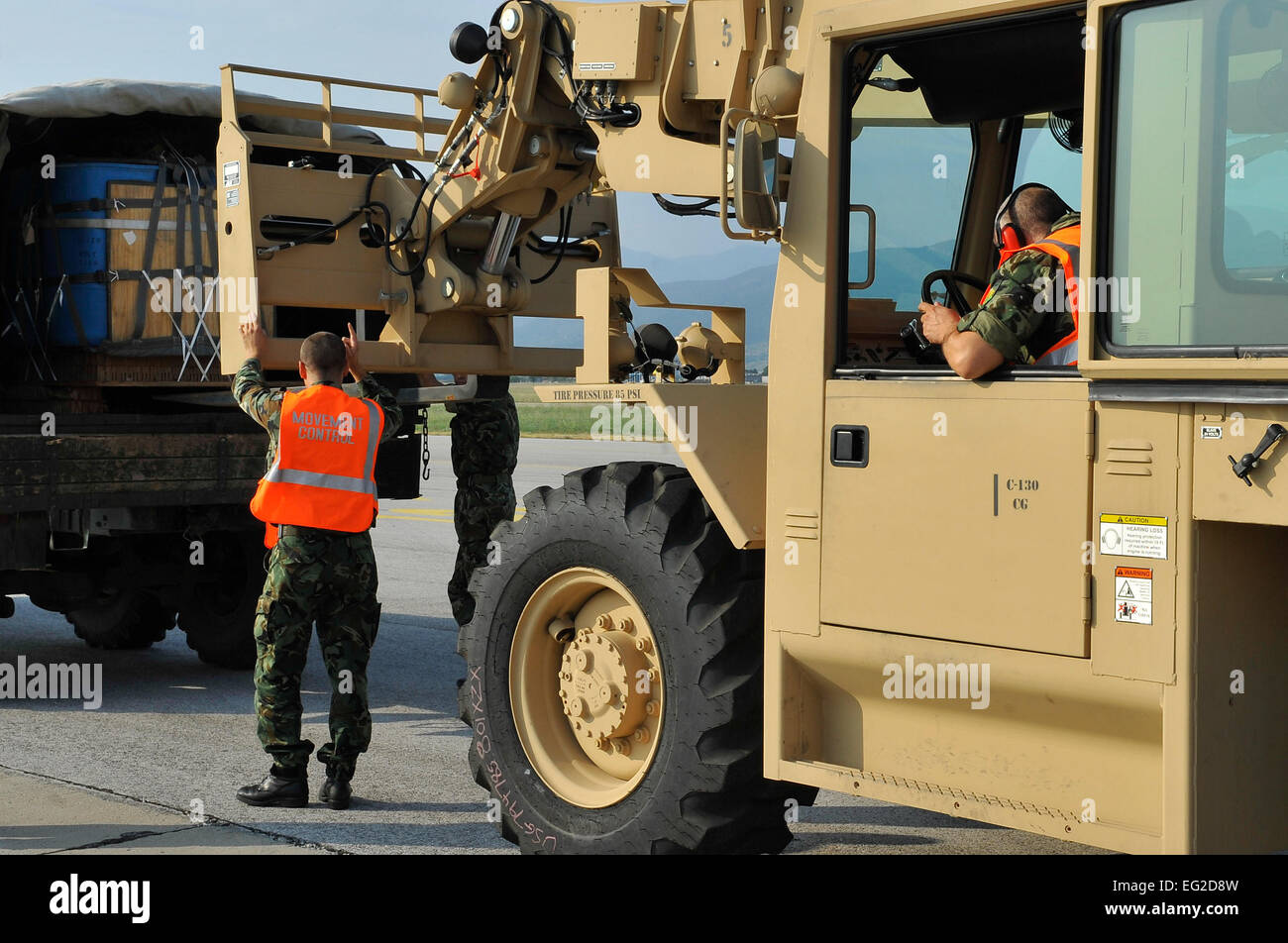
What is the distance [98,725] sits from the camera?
7379 millimetres

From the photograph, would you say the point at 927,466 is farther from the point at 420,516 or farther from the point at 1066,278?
the point at 420,516

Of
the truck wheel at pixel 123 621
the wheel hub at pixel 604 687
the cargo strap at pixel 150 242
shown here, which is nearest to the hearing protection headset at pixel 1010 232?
the wheel hub at pixel 604 687

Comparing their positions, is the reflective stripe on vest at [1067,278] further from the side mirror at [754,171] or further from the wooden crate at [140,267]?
the wooden crate at [140,267]

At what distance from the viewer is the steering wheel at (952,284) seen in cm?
492

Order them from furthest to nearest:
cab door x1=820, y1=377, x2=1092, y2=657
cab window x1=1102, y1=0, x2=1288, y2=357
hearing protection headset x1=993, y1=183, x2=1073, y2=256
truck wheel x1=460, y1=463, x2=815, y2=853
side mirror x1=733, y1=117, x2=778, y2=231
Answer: truck wheel x1=460, y1=463, x2=815, y2=853
hearing protection headset x1=993, y1=183, x2=1073, y2=256
side mirror x1=733, y1=117, x2=778, y2=231
cab door x1=820, y1=377, x2=1092, y2=657
cab window x1=1102, y1=0, x2=1288, y2=357

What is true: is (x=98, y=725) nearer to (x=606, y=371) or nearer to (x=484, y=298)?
(x=484, y=298)

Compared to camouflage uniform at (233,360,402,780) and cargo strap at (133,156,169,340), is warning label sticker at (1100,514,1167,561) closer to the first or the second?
camouflage uniform at (233,360,402,780)

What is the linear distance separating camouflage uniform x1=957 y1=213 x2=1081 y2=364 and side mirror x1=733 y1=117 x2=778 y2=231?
0.63 m

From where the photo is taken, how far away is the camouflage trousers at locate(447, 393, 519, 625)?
8.59 meters

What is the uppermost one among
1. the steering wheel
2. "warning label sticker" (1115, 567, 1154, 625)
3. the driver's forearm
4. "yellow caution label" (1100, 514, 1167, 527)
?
the steering wheel

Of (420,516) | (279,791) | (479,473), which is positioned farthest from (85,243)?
(420,516)

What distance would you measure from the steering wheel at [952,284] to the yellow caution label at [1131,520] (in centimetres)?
136

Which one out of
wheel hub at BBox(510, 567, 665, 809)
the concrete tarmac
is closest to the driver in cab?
wheel hub at BBox(510, 567, 665, 809)
